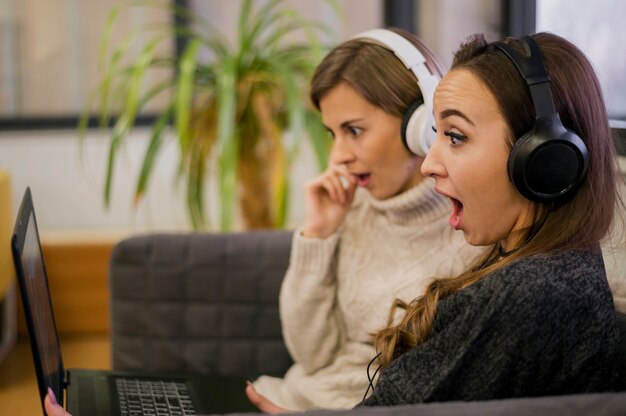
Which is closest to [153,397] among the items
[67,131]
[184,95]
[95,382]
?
[95,382]

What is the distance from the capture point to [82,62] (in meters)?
4.30

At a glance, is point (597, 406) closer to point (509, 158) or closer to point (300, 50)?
point (509, 158)

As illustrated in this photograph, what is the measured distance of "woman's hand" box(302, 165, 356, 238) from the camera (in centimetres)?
161

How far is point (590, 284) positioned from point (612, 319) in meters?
0.06

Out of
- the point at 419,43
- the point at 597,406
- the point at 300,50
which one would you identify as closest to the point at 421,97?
the point at 419,43

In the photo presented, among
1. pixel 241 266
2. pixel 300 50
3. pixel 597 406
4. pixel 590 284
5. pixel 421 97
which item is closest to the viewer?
pixel 597 406

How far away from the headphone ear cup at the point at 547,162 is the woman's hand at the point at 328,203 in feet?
2.13

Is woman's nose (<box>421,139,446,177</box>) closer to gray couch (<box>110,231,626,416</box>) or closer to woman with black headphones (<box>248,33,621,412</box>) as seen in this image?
woman with black headphones (<box>248,33,621,412</box>)

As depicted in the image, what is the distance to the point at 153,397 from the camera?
1417 millimetres

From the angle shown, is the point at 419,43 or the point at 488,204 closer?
the point at 488,204

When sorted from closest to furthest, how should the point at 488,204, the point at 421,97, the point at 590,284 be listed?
the point at 590,284
the point at 488,204
the point at 421,97

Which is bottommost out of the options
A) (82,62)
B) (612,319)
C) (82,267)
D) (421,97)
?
(82,267)

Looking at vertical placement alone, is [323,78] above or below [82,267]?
above

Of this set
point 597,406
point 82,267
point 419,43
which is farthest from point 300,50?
point 597,406
